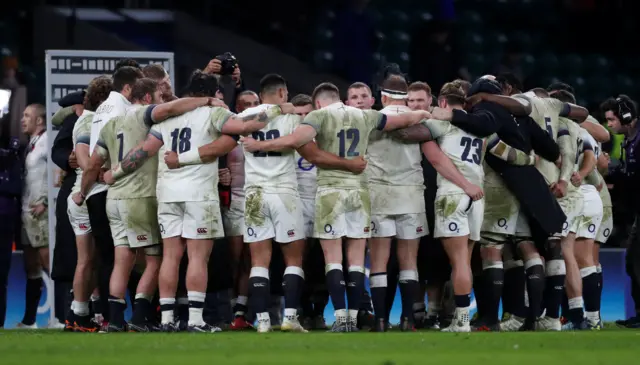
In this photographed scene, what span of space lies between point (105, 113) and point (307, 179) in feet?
6.06

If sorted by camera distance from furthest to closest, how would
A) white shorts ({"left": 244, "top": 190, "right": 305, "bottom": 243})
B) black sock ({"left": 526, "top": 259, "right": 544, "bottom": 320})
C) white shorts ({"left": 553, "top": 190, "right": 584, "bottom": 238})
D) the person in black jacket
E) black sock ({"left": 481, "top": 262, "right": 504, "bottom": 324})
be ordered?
1. white shorts ({"left": 553, "top": 190, "right": 584, "bottom": 238})
2. the person in black jacket
3. black sock ({"left": 526, "top": 259, "right": 544, "bottom": 320})
4. black sock ({"left": 481, "top": 262, "right": 504, "bottom": 324})
5. white shorts ({"left": 244, "top": 190, "right": 305, "bottom": 243})

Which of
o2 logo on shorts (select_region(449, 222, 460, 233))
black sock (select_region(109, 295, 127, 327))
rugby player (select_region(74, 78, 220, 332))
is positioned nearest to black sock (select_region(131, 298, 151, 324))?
rugby player (select_region(74, 78, 220, 332))

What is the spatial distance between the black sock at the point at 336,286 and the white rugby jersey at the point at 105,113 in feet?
6.78

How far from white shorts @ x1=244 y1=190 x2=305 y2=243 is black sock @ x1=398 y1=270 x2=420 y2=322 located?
98 centimetres

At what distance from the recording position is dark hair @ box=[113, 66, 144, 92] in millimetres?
11477

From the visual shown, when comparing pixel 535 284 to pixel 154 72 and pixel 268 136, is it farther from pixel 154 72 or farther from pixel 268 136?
pixel 154 72

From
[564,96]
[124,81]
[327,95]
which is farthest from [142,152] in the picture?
[564,96]

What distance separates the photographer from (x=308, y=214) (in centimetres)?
1167

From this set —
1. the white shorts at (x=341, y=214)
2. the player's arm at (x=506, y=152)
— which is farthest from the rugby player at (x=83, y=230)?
the player's arm at (x=506, y=152)

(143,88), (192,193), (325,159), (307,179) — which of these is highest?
(143,88)

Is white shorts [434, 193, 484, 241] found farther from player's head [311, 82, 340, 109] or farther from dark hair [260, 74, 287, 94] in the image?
dark hair [260, 74, 287, 94]

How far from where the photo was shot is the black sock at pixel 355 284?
36.3ft

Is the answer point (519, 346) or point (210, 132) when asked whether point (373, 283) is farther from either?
point (519, 346)

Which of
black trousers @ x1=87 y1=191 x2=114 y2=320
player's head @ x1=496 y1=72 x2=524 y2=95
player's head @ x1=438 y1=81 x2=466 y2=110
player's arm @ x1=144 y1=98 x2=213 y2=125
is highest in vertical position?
player's head @ x1=496 y1=72 x2=524 y2=95
